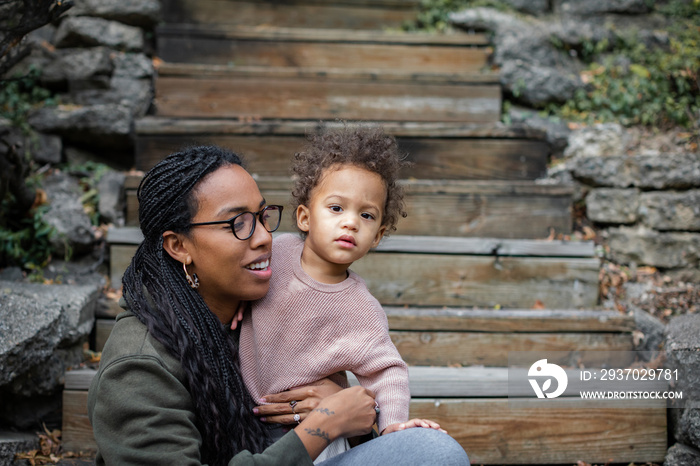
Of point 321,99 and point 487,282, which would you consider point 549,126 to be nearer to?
point 487,282

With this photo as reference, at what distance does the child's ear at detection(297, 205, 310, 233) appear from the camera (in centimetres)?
200

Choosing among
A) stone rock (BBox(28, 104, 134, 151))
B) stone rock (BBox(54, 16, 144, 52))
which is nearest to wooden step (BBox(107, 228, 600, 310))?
stone rock (BBox(28, 104, 134, 151))

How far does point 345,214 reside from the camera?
186cm

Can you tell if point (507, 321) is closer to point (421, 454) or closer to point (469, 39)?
point (421, 454)

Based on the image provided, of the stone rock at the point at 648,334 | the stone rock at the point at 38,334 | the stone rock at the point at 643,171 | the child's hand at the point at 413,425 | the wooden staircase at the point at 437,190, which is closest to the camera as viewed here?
the child's hand at the point at 413,425


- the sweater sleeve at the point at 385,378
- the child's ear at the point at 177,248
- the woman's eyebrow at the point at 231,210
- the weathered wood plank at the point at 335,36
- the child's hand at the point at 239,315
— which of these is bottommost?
the sweater sleeve at the point at 385,378

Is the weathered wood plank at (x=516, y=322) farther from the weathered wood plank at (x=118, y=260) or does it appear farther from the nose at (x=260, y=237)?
the weathered wood plank at (x=118, y=260)

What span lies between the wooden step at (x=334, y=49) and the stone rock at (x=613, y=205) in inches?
59.4

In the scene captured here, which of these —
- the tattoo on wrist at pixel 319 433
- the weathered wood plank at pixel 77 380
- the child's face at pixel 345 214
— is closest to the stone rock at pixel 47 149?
the weathered wood plank at pixel 77 380

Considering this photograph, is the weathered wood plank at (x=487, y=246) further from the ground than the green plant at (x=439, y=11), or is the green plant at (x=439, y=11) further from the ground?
the green plant at (x=439, y=11)

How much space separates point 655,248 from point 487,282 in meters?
1.14

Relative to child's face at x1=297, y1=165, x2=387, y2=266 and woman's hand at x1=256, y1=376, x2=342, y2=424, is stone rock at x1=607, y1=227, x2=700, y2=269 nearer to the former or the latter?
child's face at x1=297, y1=165, x2=387, y2=266

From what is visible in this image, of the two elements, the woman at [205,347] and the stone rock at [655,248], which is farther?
the stone rock at [655,248]

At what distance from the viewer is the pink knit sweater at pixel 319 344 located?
1.75 metres
